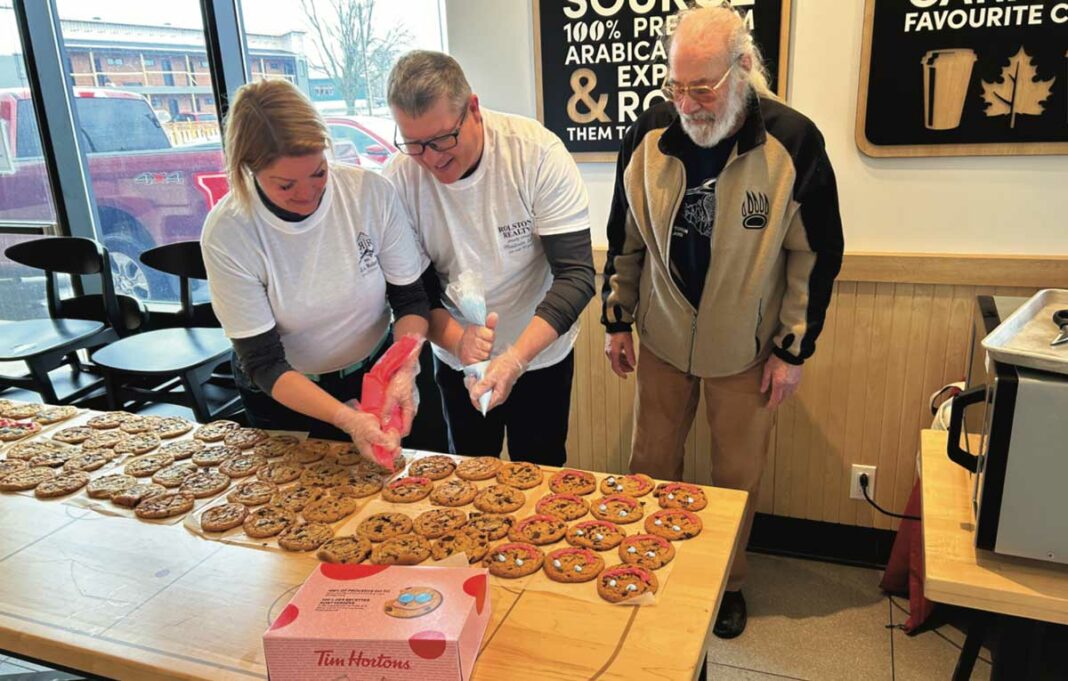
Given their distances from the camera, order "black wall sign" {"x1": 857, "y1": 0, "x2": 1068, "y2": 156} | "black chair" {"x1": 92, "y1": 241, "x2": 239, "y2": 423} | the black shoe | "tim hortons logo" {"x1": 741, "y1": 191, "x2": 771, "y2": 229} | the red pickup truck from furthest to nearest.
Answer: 1. the red pickup truck
2. "black chair" {"x1": 92, "y1": 241, "x2": 239, "y2": 423}
3. the black shoe
4. "black wall sign" {"x1": 857, "y1": 0, "x2": 1068, "y2": 156}
5. "tim hortons logo" {"x1": 741, "y1": 191, "x2": 771, "y2": 229}

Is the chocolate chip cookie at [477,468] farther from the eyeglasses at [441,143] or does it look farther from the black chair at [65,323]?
the black chair at [65,323]

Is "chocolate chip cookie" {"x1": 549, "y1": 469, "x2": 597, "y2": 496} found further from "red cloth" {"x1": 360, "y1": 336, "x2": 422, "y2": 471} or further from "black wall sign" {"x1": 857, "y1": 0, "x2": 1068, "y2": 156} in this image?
"black wall sign" {"x1": 857, "y1": 0, "x2": 1068, "y2": 156}

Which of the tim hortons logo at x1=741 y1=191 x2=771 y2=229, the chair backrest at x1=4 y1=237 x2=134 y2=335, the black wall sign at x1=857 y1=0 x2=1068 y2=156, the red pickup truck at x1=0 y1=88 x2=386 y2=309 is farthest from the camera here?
the red pickup truck at x1=0 y1=88 x2=386 y2=309

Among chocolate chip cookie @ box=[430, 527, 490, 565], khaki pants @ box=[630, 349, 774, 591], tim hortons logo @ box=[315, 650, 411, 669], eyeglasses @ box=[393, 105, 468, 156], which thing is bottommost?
khaki pants @ box=[630, 349, 774, 591]

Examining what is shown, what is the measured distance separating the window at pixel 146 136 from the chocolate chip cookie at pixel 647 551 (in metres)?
2.82

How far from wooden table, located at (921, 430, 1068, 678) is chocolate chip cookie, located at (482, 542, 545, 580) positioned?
0.59 metres

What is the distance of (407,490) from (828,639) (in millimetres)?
1410

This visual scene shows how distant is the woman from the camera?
1419mm

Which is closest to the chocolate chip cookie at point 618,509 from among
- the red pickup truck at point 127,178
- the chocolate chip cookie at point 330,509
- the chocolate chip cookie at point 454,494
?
the chocolate chip cookie at point 454,494

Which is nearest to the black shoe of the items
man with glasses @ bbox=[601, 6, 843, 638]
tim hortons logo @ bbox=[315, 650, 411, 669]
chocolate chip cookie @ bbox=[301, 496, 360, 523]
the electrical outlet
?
man with glasses @ bbox=[601, 6, 843, 638]

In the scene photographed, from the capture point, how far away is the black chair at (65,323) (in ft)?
9.63

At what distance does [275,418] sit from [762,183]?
4.25 ft

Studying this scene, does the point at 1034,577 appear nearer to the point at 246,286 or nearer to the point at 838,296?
the point at 838,296

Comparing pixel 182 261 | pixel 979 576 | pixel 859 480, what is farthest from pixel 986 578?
pixel 182 261
